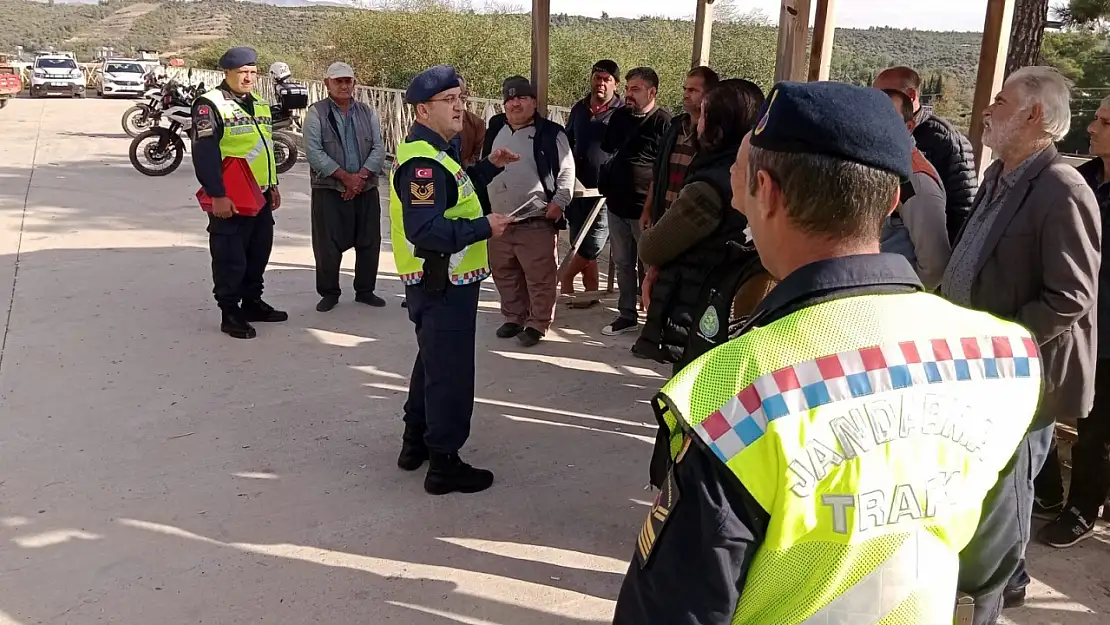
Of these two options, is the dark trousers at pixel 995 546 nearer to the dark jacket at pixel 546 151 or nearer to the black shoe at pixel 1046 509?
the black shoe at pixel 1046 509

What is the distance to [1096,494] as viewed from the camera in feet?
10.1

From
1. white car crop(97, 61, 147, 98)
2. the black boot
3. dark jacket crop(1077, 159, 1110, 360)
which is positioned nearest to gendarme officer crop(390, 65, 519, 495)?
the black boot

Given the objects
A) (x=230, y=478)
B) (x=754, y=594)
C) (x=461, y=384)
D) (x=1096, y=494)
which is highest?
(x=754, y=594)

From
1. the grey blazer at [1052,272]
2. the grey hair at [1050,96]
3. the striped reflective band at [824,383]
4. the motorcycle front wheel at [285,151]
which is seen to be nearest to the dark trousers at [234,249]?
the grey blazer at [1052,272]

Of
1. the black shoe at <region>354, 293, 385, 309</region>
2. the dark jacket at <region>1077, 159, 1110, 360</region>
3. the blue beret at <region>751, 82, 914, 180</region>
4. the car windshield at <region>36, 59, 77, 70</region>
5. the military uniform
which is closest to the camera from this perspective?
the blue beret at <region>751, 82, 914, 180</region>

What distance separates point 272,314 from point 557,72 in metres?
13.2

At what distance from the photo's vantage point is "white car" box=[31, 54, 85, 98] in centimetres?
2630

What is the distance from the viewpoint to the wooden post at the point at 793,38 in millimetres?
3773

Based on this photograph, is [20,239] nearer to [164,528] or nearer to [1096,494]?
[164,528]

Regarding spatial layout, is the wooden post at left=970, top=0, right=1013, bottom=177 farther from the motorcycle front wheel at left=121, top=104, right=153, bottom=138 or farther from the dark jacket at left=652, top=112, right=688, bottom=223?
the motorcycle front wheel at left=121, top=104, right=153, bottom=138

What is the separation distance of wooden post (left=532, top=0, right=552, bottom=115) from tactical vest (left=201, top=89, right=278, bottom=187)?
1716 millimetres

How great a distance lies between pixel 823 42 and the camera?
147 inches

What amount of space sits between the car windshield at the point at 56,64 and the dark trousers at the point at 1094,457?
30.4 meters

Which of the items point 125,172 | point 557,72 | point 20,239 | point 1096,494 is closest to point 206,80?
point 557,72
